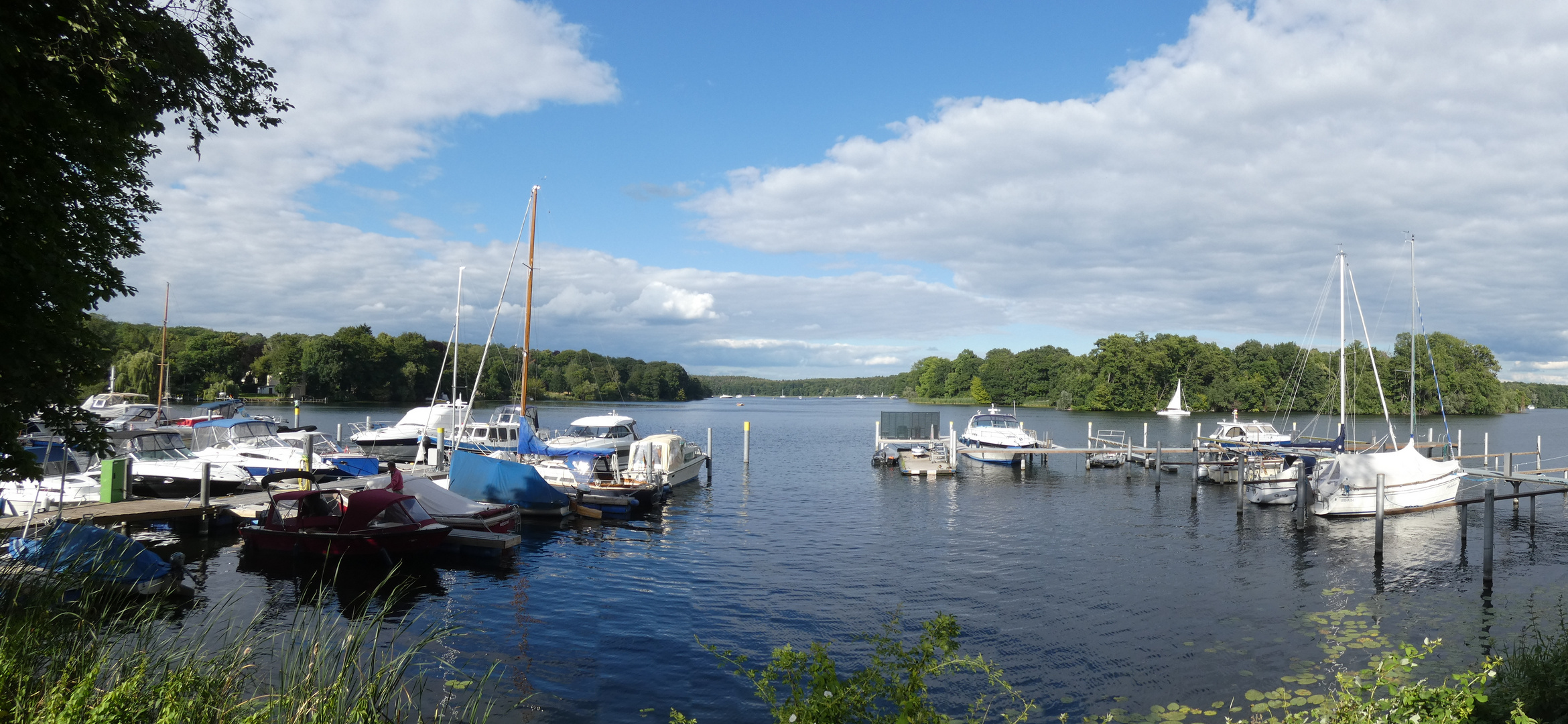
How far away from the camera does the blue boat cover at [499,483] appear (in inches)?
997

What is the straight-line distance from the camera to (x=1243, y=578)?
19906 mm

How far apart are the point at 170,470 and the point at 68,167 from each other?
78.4 feet

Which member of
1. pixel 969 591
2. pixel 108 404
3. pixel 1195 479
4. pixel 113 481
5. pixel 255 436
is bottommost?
pixel 969 591

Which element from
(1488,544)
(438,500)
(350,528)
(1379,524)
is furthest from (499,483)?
(1488,544)

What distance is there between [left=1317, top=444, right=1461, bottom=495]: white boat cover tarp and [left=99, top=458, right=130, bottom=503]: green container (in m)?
38.5

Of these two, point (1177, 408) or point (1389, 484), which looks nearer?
point (1389, 484)

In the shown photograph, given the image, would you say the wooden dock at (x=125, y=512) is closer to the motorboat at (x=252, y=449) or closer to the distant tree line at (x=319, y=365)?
the motorboat at (x=252, y=449)

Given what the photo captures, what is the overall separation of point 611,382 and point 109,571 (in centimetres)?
16068

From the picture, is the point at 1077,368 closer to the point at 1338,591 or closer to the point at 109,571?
the point at 1338,591

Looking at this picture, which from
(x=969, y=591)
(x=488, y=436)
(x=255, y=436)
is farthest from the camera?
(x=488, y=436)

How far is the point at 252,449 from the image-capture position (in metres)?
30.6

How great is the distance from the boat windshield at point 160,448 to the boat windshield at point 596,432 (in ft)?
62.0

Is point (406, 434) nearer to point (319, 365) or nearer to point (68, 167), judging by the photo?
point (68, 167)

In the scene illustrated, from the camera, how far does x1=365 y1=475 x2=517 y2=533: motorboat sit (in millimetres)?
21531
